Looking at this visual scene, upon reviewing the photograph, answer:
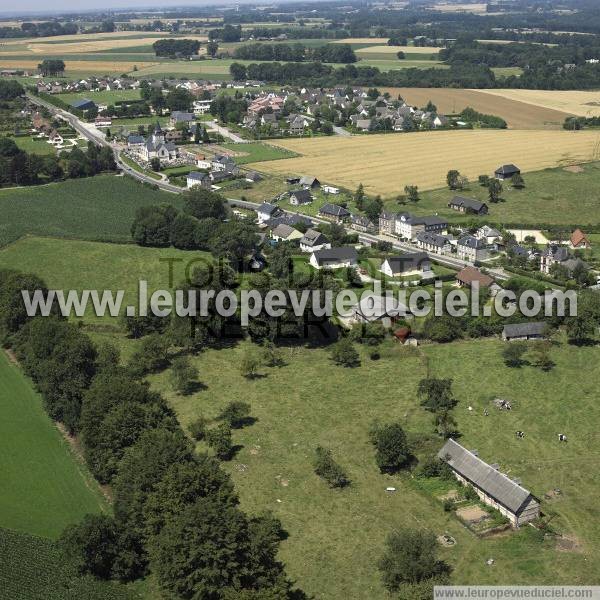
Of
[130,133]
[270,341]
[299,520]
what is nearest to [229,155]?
[130,133]

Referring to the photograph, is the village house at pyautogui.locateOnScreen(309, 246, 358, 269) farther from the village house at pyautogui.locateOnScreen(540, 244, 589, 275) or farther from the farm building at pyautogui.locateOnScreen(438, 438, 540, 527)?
the farm building at pyautogui.locateOnScreen(438, 438, 540, 527)

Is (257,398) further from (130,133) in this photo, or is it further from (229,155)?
(130,133)

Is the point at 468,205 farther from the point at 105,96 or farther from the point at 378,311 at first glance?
the point at 105,96

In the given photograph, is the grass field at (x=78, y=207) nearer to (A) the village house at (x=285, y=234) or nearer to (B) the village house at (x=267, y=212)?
(B) the village house at (x=267, y=212)

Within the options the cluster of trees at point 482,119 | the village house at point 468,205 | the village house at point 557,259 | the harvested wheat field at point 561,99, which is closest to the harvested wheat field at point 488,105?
the cluster of trees at point 482,119

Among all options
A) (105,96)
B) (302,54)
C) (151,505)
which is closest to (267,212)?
(151,505)

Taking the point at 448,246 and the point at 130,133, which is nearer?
the point at 448,246

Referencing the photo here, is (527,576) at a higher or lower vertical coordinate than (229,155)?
lower
